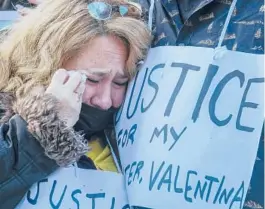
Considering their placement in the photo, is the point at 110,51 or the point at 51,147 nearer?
the point at 51,147

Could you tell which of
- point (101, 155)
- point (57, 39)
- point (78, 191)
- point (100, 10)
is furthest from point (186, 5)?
point (78, 191)

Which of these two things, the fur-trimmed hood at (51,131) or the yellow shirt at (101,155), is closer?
the fur-trimmed hood at (51,131)

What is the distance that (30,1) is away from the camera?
2.36m

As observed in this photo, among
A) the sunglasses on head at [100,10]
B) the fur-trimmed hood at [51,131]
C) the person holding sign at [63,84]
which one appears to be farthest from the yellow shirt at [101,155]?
the sunglasses on head at [100,10]

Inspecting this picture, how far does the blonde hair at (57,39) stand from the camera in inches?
69.1

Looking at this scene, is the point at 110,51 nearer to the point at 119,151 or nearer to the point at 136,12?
the point at 136,12

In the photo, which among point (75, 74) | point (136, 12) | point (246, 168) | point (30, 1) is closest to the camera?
point (246, 168)

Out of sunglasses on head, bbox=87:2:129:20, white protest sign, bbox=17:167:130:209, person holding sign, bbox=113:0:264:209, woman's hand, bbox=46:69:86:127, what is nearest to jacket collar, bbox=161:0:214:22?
person holding sign, bbox=113:0:264:209

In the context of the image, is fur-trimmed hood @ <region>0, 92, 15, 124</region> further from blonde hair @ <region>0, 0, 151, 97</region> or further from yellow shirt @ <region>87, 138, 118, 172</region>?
yellow shirt @ <region>87, 138, 118, 172</region>

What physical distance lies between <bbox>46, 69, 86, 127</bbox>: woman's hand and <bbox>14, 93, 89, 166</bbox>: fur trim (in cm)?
2

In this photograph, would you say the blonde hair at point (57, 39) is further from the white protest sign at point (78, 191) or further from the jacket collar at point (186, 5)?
the white protest sign at point (78, 191)

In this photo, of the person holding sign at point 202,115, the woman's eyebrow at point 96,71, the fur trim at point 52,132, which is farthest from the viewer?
the woman's eyebrow at point 96,71

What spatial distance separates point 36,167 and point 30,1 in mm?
891

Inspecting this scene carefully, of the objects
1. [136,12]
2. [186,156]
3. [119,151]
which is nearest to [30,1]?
[136,12]
